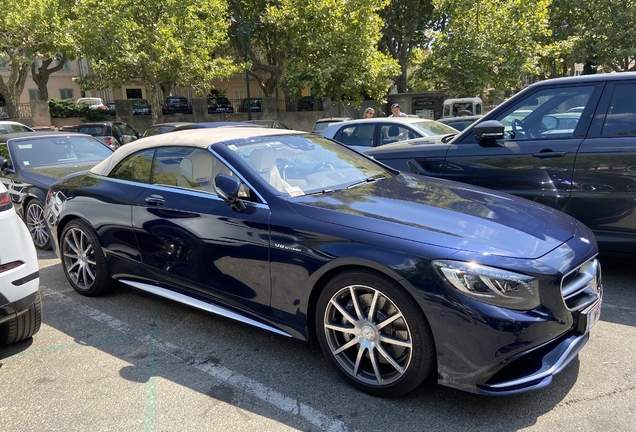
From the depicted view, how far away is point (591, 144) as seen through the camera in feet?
14.1

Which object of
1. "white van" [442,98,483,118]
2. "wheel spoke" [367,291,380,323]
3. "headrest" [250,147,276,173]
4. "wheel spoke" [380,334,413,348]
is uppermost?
"white van" [442,98,483,118]

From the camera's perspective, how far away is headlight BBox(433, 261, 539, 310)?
2.47 meters

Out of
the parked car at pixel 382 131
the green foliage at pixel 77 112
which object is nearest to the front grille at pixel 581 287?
the parked car at pixel 382 131

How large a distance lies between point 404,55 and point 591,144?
89.6 ft

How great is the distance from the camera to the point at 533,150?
4.58 meters

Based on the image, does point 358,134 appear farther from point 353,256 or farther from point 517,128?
point 353,256

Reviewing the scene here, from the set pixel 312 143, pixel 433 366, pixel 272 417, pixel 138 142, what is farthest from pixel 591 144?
pixel 138 142

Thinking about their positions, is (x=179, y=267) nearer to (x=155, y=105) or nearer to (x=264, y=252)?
(x=264, y=252)

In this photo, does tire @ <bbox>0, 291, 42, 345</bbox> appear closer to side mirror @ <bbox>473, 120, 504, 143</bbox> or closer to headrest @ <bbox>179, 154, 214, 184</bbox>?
headrest @ <bbox>179, 154, 214, 184</bbox>

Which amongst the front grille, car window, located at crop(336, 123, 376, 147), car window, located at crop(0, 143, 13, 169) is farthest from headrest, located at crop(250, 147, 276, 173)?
car window, located at crop(336, 123, 376, 147)

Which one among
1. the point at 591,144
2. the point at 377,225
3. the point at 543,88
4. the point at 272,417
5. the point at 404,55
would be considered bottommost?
the point at 272,417

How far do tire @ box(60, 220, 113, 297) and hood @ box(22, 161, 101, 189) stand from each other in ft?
6.69

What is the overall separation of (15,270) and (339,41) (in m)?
18.2

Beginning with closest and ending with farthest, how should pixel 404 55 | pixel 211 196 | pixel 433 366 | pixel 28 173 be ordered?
pixel 433 366 < pixel 211 196 < pixel 28 173 < pixel 404 55
